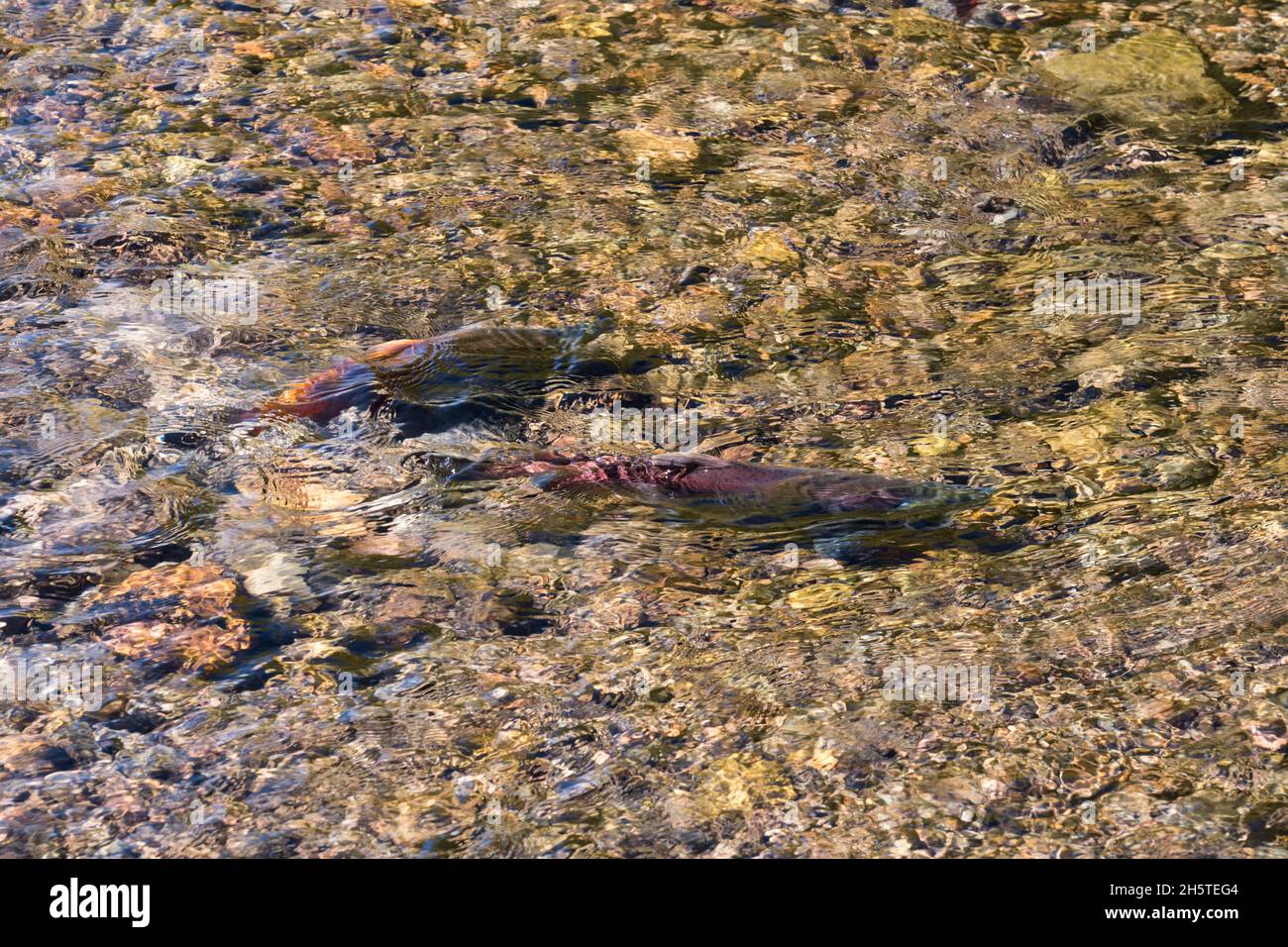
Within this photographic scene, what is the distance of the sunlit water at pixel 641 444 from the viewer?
2.90 metres

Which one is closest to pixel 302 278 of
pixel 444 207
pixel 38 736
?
pixel 444 207

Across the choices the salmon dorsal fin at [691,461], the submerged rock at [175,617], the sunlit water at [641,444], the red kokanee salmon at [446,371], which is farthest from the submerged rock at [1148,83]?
the submerged rock at [175,617]

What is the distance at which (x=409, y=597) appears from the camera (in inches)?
138

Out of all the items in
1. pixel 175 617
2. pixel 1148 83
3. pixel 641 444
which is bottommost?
pixel 175 617

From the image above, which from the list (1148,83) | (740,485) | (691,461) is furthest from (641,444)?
(1148,83)

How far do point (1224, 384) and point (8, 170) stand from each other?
5.18 meters

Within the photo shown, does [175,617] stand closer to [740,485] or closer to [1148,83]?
[740,485]

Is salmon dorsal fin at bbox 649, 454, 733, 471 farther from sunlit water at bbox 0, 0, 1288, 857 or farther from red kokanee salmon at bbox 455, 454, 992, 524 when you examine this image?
sunlit water at bbox 0, 0, 1288, 857

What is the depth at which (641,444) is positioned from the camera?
13.6 ft

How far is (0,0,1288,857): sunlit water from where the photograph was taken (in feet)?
9.52

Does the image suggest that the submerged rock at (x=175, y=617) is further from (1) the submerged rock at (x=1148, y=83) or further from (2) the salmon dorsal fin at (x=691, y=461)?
(1) the submerged rock at (x=1148, y=83)
